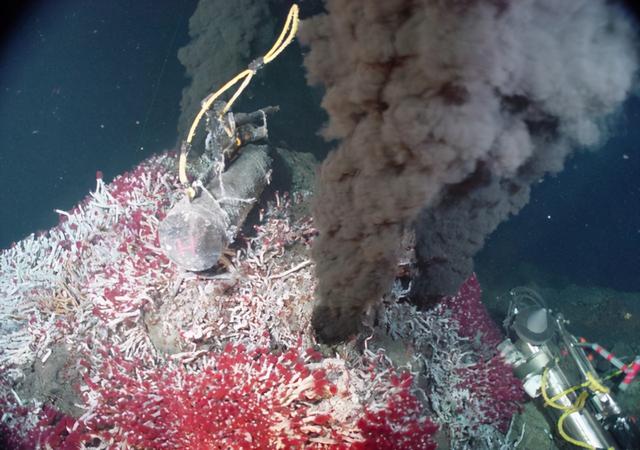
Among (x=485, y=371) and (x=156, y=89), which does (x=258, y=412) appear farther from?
(x=156, y=89)

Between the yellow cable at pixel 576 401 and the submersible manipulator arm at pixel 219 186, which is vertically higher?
the submersible manipulator arm at pixel 219 186

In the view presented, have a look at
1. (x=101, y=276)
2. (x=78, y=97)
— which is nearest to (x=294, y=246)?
(x=101, y=276)

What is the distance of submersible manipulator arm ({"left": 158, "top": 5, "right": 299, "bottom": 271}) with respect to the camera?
3.70m

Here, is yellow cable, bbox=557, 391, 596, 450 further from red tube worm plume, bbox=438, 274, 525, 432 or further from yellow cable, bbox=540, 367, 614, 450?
red tube worm plume, bbox=438, 274, 525, 432

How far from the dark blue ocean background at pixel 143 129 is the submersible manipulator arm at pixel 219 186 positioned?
28.5 feet

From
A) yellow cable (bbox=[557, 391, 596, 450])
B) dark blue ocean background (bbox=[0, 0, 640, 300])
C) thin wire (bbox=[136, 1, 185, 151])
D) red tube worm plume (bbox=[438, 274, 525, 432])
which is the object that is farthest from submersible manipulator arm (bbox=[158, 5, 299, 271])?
thin wire (bbox=[136, 1, 185, 151])

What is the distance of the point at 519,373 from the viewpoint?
496cm

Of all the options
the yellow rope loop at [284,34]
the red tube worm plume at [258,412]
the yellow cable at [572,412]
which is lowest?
the yellow cable at [572,412]

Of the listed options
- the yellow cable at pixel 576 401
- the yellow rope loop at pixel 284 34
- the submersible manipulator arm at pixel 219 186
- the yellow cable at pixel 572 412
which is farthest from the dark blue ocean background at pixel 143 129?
the yellow rope loop at pixel 284 34

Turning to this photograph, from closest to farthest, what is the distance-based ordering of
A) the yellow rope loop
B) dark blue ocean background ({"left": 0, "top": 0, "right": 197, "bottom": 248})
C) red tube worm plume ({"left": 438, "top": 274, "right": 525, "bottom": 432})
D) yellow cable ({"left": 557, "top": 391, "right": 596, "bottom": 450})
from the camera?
the yellow rope loop → red tube worm plume ({"left": 438, "top": 274, "right": 525, "bottom": 432}) → yellow cable ({"left": 557, "top": 391, "right": 596, "bottom": 450}) → dark blue ocean background ({"left": 0, "top": 0, "right": 197, "bottom": 248})

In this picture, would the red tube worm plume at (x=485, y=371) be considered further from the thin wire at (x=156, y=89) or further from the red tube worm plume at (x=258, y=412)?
the thin wire at (x=156, y=89)

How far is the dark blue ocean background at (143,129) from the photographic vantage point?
13.7 metres

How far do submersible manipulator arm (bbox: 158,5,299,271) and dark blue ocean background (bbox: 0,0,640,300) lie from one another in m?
8.67

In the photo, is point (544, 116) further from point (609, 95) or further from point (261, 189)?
point (261, 189)
